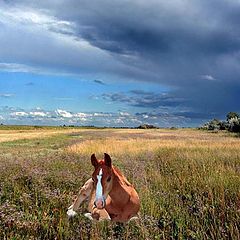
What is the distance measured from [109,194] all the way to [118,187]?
95 millimetres

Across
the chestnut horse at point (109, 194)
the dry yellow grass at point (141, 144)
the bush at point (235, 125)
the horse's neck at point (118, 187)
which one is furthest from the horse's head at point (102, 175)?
the bush at point (235, 125)

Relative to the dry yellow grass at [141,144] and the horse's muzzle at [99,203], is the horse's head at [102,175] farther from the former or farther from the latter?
the dry yellow grass at [141,144]

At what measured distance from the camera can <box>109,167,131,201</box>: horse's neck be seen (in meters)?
3.25

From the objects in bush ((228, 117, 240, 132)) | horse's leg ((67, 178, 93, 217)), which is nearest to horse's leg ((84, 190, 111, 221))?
horse's leg ((67, 178, 93, 217))

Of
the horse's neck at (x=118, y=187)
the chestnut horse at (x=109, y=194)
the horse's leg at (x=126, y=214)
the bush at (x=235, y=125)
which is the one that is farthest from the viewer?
the bush at (x=235, y=125)

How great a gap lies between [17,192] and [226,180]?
5.80m

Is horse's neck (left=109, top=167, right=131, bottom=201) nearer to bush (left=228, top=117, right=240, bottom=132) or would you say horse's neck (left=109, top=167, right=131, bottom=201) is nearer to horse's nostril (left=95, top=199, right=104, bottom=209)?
horse's nostril (left=95, top=199, right=104, bottom=209)

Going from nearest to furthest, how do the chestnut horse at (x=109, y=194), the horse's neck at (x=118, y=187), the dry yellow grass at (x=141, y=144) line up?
the chestnut horse at (x=109, y=194), the horse's neck at (x=118, y=187), the dry yellow grass at (x=141, y=144)

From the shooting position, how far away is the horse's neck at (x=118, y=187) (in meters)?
3.25

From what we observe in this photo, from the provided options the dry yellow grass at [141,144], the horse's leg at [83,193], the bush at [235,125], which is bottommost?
the dry yellow grass at [141,144]

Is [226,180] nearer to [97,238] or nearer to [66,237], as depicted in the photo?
[66,237]

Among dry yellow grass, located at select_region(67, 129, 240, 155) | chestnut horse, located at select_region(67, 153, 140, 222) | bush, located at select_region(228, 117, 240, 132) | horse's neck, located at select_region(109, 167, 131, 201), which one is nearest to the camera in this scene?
chestnut horse, located at select_region(67, 153, 140, 222)

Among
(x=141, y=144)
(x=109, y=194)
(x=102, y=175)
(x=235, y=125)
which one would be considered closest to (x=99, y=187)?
(x=102, y=175)

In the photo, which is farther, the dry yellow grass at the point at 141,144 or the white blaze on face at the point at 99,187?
the dry yellow grass at the point at 141,144
